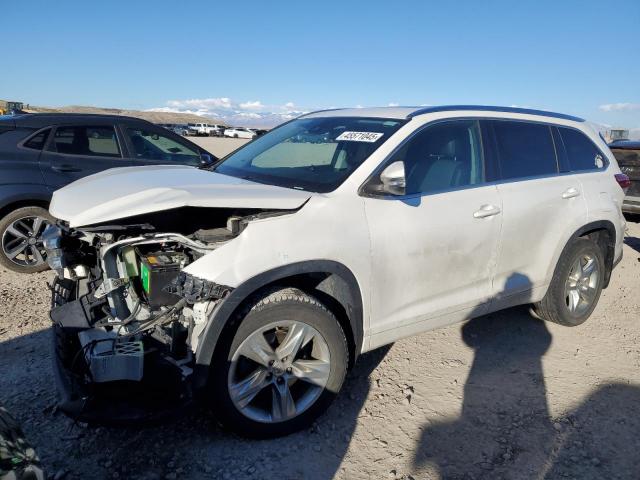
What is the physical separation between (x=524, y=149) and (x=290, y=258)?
7.74 ft

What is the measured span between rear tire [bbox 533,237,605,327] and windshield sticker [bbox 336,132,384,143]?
2077 mm

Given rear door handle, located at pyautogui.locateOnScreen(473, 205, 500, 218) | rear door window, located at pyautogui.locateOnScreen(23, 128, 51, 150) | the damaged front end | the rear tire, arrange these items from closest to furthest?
the damaged front end → rear door handle, located at pyautogui.locateOnScreen(473, 205, 500, 218) → the rear tire → rear door window, located at pyautogui.locateOnScreen(23, 128, 51, 150)

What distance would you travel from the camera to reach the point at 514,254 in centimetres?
371

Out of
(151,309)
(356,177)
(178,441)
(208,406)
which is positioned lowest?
(178,441)

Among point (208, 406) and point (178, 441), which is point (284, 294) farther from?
point (178, 441)

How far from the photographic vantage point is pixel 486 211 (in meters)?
3.44

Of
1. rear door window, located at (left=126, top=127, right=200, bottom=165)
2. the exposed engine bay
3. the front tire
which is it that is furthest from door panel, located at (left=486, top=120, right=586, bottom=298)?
rear door window, located at (left=126, top=127, right=200, bottom=165)

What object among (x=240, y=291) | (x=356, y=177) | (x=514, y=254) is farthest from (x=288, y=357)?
(x=514, y=254)

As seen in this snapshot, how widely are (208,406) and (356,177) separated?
1.54 metres

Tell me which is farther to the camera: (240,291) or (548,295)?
(548,295)

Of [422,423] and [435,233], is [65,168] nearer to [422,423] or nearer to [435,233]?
[435,233]

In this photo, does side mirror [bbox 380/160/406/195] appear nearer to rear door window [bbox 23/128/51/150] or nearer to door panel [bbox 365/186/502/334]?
door panel [bbox 365/186/502/334]

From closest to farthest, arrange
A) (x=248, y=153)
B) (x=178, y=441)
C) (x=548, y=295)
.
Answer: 1. (x=178, y=441)
2. (x=248, y=153)
3. (x=548, y=295)

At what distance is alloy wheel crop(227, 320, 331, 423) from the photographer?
2654 mm
